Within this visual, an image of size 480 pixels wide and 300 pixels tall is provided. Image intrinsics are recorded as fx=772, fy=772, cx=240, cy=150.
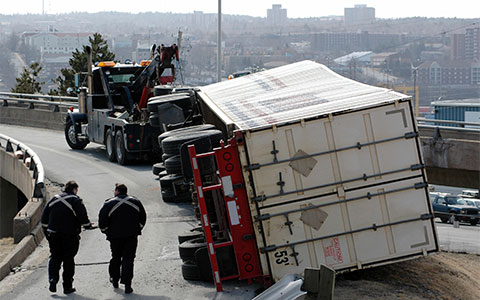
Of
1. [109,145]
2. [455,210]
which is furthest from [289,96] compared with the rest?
[455,210]

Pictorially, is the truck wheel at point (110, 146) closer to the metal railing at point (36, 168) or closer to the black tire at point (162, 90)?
the black tire at point (162, 90)

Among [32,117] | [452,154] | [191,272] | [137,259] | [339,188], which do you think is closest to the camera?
[339,188]

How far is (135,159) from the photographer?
72.0 feet

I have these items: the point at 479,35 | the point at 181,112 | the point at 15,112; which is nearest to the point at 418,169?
the point at 181,112

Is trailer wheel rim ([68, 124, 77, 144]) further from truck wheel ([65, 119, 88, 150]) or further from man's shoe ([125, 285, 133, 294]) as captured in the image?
man's shoe ([125, 285, 133, 294])

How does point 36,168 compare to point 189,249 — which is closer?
point 189,249

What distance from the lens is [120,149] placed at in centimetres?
2209

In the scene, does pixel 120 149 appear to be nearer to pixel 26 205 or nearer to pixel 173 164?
pixel 26 205

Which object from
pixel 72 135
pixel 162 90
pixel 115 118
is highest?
pixel 162 90

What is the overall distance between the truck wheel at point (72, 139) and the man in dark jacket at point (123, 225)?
52.7 ft

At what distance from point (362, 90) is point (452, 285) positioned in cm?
335

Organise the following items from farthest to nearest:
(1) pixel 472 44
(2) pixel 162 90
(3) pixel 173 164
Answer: (1) pixel 472 44 < (2) pixel 162 90 < (3) pixel 173 164

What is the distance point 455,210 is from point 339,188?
79.0 ft

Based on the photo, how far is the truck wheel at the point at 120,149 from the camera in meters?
21.8
